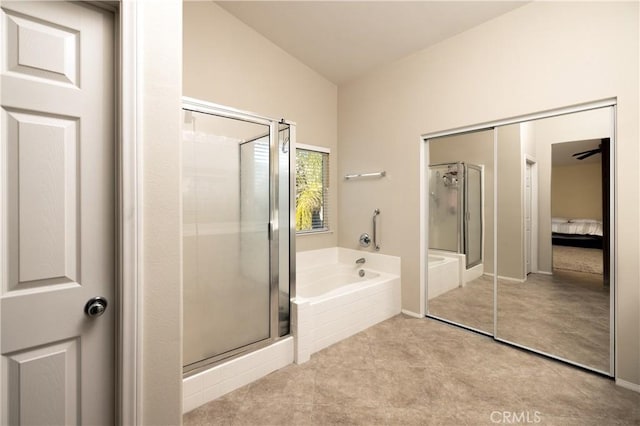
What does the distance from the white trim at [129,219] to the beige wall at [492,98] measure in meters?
2.62

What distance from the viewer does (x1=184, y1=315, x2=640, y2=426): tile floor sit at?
5.31 ft

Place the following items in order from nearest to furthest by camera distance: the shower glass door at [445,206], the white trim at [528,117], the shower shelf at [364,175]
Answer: the white trim at [528,117], the shower glass door at [445,206], the shower shelf at [364,175]

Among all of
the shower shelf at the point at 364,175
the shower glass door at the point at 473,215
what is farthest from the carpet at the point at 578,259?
the shower shelf at the point at 364,175

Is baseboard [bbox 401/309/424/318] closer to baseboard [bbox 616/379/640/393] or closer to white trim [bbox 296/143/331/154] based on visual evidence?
baseboard [bbox 616/379/640/393]

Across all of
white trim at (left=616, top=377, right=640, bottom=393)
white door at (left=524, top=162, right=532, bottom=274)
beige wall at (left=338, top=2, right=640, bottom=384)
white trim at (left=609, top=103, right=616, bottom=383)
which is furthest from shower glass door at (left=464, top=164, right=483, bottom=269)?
white trim at (left=616, top=377, right=640, bottom=393)

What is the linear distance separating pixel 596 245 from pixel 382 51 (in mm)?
2623

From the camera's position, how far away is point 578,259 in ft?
7.38

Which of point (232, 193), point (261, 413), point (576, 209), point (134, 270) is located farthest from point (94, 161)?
point (576, 209)

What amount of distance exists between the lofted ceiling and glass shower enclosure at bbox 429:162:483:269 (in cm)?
129

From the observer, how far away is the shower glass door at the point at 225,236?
1756mm

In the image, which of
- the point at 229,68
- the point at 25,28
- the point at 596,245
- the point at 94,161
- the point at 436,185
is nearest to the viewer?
the point at 25,28

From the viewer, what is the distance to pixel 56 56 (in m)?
1.04

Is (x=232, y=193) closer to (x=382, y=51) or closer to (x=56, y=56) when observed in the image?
(x=56, y=56)

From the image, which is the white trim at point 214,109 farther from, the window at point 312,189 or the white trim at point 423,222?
the white trim at point 423,222
